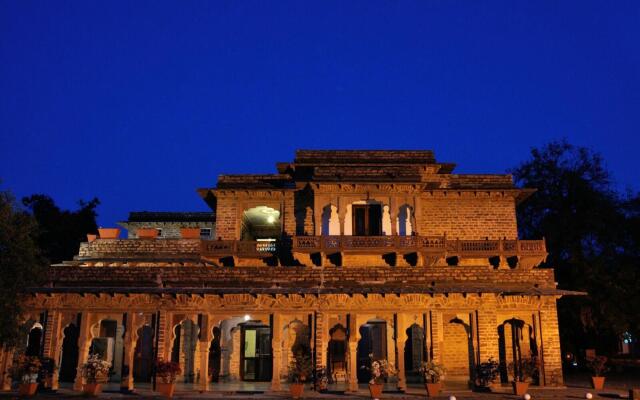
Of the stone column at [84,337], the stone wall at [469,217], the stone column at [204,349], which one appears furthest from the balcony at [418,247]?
the stone column at [84,337]

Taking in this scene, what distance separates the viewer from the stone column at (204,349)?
20.1 metres

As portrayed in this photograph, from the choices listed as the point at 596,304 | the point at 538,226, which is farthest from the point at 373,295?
the point at 538,226

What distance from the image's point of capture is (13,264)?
19656mm

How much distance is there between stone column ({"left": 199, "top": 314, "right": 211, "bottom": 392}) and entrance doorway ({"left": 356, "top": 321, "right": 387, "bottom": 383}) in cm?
714

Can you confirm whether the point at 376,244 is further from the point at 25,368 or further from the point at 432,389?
the point at 25,368

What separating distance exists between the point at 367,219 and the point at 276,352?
29.6ft

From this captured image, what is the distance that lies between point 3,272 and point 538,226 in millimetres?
30748

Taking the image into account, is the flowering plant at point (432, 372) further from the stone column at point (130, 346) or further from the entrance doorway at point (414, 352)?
the stone column at point (130, 346)

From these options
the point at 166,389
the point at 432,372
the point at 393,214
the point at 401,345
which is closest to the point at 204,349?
the point at 166,389

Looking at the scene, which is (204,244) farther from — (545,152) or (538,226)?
(545,152)

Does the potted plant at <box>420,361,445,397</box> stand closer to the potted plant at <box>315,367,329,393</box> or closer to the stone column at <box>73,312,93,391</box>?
the potted plant at <box>315,367,329,393</box>

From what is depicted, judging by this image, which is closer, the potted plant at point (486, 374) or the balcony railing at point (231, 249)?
the potted plant at point (486, 374)

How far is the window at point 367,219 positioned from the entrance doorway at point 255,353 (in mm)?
6467

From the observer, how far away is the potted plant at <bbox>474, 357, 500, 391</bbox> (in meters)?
20.5
